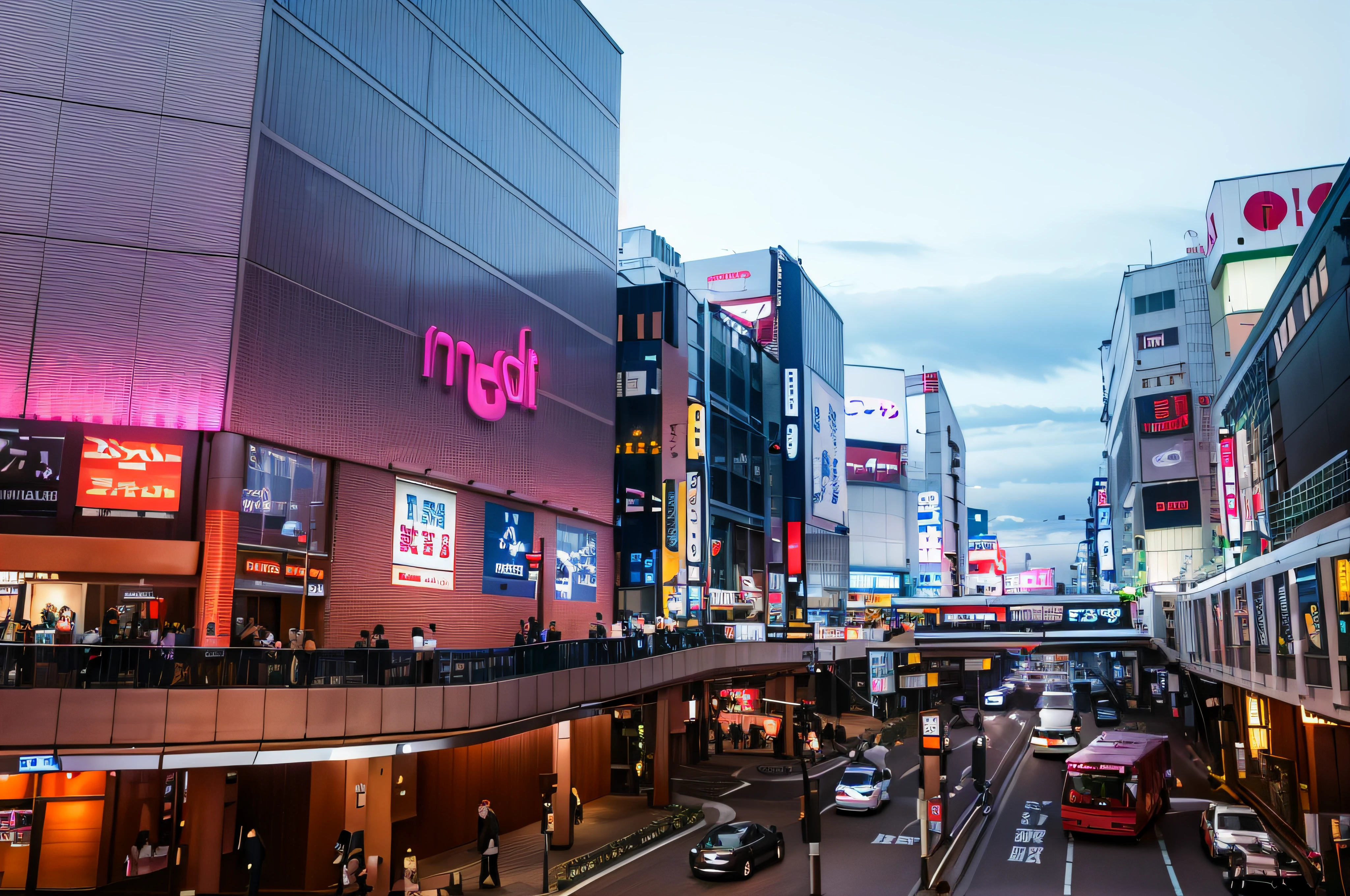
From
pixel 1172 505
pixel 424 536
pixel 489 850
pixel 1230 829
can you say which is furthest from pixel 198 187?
pixel 1172 505

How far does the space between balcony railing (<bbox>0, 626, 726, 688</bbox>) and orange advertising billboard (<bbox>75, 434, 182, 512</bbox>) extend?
6.03 meters

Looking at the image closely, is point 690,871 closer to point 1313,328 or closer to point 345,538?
point 345,538

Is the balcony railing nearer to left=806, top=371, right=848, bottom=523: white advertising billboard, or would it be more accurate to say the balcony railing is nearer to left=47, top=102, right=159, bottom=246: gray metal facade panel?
left=47, top=102, right=159, bottom=246: gray metal facade panel

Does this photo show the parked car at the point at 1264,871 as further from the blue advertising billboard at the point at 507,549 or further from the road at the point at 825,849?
the blue advertising billboard at the point at 507,549

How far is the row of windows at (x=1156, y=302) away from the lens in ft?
336

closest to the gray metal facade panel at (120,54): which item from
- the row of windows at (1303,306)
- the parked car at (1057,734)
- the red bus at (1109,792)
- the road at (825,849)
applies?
the road at (825,849)

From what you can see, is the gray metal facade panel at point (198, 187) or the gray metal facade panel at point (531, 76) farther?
the gray metal facade panel at point (531, 76)

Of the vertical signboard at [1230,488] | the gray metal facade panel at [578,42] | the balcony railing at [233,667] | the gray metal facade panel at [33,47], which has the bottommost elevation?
the balcony railing at [233,667]

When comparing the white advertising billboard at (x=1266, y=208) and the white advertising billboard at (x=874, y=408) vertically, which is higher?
the white advertising billboard at (x=1266, y=208)

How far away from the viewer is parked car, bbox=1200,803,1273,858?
2719 centimetres

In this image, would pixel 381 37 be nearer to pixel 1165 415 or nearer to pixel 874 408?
pixel 1165 415

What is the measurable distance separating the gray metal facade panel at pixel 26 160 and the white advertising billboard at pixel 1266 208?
86567 mm

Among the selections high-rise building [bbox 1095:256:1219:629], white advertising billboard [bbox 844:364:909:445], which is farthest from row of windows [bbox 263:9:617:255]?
white advertising billboard [bbox 844:364:909:445]

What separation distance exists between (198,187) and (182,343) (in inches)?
165
